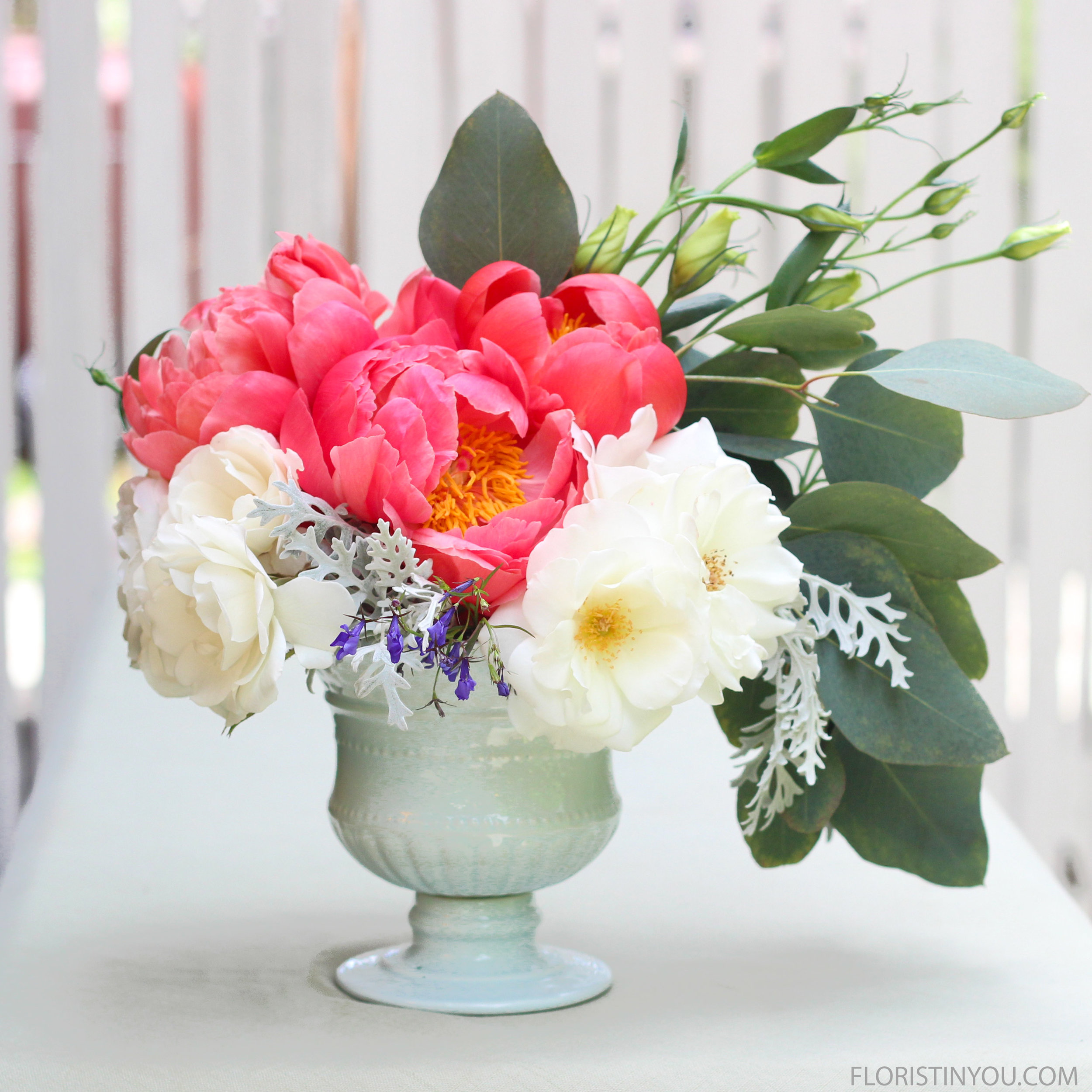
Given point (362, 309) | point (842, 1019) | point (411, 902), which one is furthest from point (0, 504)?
point (842, 1019)

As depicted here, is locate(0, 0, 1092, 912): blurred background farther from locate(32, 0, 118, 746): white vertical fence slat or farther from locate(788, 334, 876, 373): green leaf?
locate(788, 334, 876, 373): green leaf

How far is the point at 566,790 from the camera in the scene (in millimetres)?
607

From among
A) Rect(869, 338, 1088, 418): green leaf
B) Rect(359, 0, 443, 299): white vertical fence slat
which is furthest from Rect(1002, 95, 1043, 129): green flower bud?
Rect(359, 0, 443, 299): white vertical fence slat

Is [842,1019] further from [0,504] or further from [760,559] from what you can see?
[0,504]

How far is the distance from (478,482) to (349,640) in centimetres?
9

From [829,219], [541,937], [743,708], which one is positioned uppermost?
[829,219]

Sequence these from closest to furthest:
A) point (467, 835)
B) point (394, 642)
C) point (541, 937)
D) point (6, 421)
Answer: point (394, 642) → point (467, 835) → point (541, 937) → point (6, 421)

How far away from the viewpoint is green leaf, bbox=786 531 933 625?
59cm

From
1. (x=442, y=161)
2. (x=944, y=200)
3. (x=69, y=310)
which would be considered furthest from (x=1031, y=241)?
(x=69, y=310)

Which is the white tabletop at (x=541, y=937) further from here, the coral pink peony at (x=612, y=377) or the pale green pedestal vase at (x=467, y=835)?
the coral pink peony at (x=612, y=377)

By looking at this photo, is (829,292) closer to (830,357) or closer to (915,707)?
(830,357)

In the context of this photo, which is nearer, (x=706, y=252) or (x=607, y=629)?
(x=607, y=629)

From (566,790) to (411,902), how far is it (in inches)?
9.3

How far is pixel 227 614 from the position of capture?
496mm
